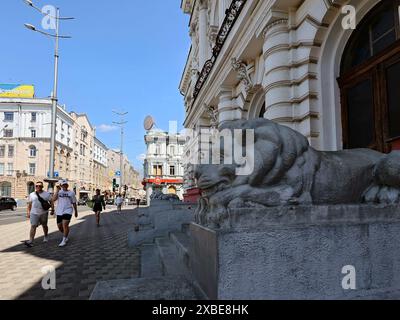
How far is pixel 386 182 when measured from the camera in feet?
9.69

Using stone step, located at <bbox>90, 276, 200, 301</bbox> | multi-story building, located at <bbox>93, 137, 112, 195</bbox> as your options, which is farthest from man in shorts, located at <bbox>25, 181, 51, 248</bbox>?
multi-story building, located at <bbox>93, 137, 112, 195</bbox>

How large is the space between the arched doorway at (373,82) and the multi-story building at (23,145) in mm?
58082

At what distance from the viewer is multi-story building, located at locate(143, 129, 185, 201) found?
5838 cm

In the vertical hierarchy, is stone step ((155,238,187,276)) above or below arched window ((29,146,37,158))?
below

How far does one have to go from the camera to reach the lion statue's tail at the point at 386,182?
287 cm

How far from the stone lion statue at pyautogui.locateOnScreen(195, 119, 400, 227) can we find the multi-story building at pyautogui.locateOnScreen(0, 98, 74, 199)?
60.5m

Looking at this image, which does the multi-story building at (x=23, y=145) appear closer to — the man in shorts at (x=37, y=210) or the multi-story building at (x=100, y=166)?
the multi-story building at (x=100, y=166)

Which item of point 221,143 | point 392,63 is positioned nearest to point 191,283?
point 221,143

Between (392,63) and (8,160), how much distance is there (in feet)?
210

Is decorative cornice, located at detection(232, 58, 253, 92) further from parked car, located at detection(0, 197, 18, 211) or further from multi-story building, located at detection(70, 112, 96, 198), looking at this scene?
multi-story building, located at detection(70, 112, 96, 198)

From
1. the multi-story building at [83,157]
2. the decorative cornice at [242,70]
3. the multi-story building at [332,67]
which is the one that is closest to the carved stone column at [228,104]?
the decorative cornice at [242,70]

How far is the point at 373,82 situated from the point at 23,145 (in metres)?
62.8

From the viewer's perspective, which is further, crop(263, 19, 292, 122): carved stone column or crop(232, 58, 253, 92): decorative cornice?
crop(232, 58, 253, 92): decorative cornice

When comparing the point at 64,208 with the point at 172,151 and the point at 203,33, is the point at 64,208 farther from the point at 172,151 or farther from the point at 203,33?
the point at 172,151
